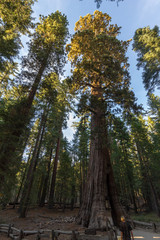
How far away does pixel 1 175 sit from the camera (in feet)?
20.8

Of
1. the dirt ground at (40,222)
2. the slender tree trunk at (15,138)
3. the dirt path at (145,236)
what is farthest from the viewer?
the dirt ground at (40,222)

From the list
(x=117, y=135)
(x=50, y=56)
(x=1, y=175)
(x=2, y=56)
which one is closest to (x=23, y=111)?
(x=1, y=175)

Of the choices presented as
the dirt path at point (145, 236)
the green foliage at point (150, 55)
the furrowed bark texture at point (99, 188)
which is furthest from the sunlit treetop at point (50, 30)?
the dirt path at point (145, 236)

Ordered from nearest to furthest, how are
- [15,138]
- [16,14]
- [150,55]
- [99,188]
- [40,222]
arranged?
[15,138], [16,14], [99,188], [40,222], [150,55]

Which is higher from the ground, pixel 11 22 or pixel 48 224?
pixel 11 22

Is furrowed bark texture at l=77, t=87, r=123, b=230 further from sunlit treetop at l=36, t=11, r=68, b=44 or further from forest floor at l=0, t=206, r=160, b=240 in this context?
sunlit treetop at l=36, t=11, r=68, b=44

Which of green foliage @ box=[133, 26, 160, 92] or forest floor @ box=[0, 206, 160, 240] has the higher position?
green foliage @ box=[133, 26, 160, 92]

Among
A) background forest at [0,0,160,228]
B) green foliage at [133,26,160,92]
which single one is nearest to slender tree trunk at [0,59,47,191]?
background forest at [0,0,160,228]

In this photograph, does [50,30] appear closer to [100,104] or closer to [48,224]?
[100,104]

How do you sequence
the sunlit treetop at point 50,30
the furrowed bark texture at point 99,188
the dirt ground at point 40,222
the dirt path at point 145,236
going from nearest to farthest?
1. the dirt path at point 145,236
2. the furrowed bark texture at point 99,188
3. the dirt ground at point 40,222
4. the sunlit treetop at point 50,30

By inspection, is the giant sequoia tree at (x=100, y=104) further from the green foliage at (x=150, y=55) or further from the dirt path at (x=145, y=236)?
the green foliage at (x=150, y=55)

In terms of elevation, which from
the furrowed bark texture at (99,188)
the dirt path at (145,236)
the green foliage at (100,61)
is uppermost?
the green foliage at (100,61)

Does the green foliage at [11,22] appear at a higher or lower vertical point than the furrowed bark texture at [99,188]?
higher

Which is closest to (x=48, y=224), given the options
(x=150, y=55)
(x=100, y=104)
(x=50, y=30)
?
(x=100, y=104)
